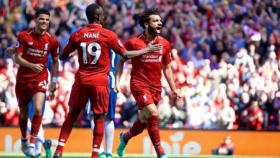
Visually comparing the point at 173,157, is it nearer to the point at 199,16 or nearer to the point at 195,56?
the point at 195,56

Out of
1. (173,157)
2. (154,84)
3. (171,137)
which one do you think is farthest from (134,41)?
(171,137)

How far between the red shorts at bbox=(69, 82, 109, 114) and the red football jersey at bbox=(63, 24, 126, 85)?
0.09 metres

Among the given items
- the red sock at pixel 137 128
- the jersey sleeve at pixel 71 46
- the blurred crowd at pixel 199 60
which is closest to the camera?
the jersey sleeve at pixel 71 46

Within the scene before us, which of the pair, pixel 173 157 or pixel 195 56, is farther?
pixel 195 56

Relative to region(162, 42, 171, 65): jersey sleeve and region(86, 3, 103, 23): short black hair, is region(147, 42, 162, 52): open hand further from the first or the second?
region(86, 3, 103, 23): short black hair

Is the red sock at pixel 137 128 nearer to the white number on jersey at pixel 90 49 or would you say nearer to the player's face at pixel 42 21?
the white number on jersey at pixel 90 49

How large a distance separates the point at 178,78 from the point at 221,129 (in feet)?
6.46

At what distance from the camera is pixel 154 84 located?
16500 millimetres

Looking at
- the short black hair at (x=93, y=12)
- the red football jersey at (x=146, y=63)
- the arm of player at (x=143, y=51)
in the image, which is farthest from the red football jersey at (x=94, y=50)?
the red football jersey at (x=146, y=63)

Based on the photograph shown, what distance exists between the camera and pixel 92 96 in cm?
1542

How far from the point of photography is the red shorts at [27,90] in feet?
55.0

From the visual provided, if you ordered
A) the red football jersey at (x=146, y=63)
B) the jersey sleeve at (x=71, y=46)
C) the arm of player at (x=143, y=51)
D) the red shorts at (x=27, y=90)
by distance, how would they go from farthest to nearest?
1. the red shorts at (x=27, y=90)
2. the red football jersey at (x=146, y=63)
3. the arm of player at (x=143, y=51)
4. the jersey sleeve at (x=71, y=46)

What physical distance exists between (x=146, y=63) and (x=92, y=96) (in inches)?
53.1

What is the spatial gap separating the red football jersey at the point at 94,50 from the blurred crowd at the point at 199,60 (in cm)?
719
